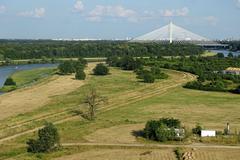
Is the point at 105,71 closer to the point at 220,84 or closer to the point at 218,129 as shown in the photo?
the point at 220,84

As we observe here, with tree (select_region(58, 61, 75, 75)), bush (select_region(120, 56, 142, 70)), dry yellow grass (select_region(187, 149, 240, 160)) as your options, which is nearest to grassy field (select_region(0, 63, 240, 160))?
dry yellow grass (select_region(187, 149, 240, 160))

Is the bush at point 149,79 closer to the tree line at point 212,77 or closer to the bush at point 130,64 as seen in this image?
the tree line at point 212,77

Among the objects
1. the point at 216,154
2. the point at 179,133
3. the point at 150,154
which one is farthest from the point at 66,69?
the point at 216,154

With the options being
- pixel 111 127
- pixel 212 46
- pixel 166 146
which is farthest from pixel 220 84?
pixel 212 46

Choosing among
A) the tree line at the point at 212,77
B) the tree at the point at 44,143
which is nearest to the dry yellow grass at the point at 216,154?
the tree at the point at 44,143

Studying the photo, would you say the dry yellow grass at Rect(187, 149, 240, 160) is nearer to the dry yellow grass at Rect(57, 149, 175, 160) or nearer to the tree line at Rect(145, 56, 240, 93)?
the dry yellow grass at Rect(57, 149, 175, 160)
